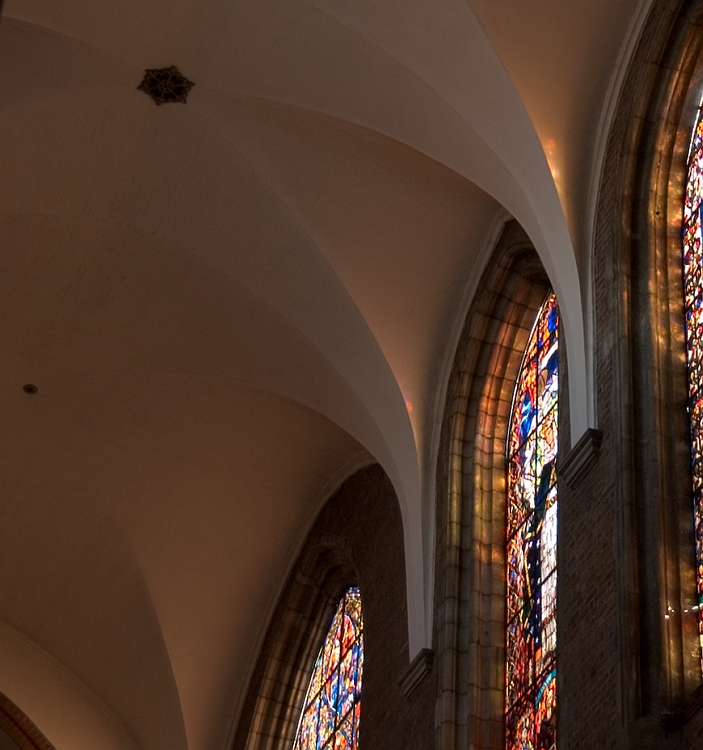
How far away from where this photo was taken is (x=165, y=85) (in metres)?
11.0

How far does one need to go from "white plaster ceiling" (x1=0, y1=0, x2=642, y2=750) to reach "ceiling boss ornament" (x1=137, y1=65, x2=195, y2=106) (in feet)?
0.31

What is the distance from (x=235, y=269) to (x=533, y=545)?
3.88 meters

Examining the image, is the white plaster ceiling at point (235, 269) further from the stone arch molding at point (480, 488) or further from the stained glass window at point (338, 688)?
the stained glass window at point (338, 688)

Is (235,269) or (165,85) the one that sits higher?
(165,85)

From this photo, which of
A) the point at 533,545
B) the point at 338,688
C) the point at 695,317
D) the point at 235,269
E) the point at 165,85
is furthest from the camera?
the point at 338,688

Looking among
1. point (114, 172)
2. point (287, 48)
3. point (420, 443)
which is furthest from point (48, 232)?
point (420, 443)

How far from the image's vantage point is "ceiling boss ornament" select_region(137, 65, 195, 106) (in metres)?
10.9

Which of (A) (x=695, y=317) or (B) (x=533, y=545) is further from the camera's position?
(B) (x=533, y=545)

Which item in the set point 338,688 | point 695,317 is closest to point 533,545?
point 695,317

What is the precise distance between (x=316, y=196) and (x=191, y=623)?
6205mm

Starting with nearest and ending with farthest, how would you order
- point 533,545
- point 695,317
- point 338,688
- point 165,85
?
point 695,317, point 533,545, point 165,85, point 338,688

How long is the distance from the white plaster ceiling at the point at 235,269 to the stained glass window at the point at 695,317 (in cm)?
81

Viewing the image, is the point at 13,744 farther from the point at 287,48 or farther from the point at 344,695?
the point at 287,48

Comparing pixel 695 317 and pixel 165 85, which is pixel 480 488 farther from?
pixel 165 85
